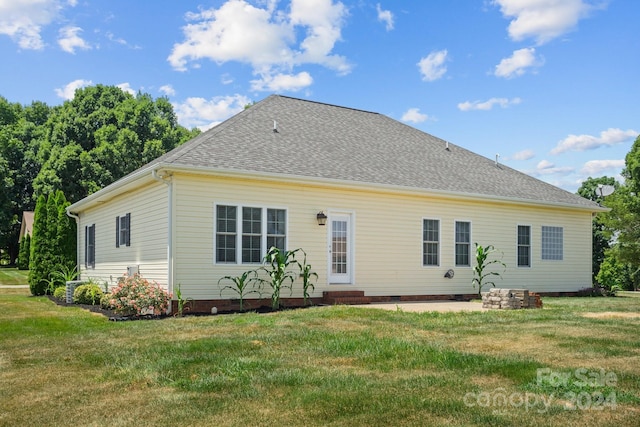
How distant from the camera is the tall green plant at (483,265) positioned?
1666 cm

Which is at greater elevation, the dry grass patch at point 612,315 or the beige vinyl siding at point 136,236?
the beige vinyl siding at point 136,236

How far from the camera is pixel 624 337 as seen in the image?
327 inches

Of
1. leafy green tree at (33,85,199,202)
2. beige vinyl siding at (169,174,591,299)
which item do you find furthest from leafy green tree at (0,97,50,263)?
beige vinyl siding at (169,174,591,299)

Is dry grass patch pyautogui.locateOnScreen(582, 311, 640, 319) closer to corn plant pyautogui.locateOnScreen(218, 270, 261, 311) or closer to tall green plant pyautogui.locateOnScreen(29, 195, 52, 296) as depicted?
corn plant pyautogui.locateOnScreen(218, 270, 261, 311)

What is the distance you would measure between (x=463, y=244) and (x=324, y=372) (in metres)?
11.4

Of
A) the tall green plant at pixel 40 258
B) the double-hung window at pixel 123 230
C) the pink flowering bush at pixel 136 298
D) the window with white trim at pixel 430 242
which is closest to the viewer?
the pink flowering bush at pixel 136 298

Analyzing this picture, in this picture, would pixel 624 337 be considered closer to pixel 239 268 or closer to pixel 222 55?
pixel 239 268

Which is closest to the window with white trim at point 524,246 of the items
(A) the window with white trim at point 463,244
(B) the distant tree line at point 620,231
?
(A) the window with white trim at point 463,244

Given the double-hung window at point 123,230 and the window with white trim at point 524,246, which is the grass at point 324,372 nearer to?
the double-hung window at point 123,230

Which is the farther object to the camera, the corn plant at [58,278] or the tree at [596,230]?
the tree at [596,230]

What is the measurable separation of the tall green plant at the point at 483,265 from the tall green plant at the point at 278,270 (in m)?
5.65

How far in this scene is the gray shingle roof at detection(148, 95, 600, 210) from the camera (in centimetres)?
1395

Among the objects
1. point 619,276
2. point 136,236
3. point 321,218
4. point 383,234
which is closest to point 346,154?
point 383,234

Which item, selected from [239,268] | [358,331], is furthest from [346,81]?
[358,331]
